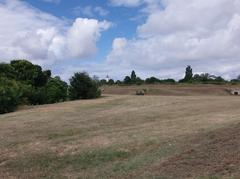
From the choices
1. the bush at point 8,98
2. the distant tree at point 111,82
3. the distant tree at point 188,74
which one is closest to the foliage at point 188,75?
the distant tree at point 188,74

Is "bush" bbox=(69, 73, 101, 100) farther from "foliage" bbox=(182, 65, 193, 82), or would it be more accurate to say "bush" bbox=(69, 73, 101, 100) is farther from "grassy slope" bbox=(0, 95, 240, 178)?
"foliage" bbox=(182, 65, 193, 82)

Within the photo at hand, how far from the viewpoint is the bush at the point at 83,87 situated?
197 feet

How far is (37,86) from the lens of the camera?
67.0 metres

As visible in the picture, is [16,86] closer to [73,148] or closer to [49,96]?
[49,96]

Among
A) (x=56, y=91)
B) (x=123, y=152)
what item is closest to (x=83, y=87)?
(x=56, y=91)

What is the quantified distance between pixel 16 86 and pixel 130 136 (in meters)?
35.8

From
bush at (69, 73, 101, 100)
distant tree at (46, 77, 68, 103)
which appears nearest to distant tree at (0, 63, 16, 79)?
distant tree at (46, 77, 68, 103)

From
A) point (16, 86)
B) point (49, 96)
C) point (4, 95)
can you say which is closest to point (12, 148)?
point (4, 95)

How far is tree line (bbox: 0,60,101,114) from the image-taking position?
177ft

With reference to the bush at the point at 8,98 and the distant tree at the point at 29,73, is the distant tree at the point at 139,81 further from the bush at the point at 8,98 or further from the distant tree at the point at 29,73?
the bush at the point at 8,98

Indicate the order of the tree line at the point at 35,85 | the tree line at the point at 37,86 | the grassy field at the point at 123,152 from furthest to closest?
the tree line at the point at 37,86 → the tree line at the point at 35,85 → the grassy field at the point at 123,152

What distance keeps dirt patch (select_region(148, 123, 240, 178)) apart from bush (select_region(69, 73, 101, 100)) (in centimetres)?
4384

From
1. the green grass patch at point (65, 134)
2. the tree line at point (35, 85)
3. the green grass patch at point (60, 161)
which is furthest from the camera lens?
the tree line at point (35, 85)

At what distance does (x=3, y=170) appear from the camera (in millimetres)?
15484
